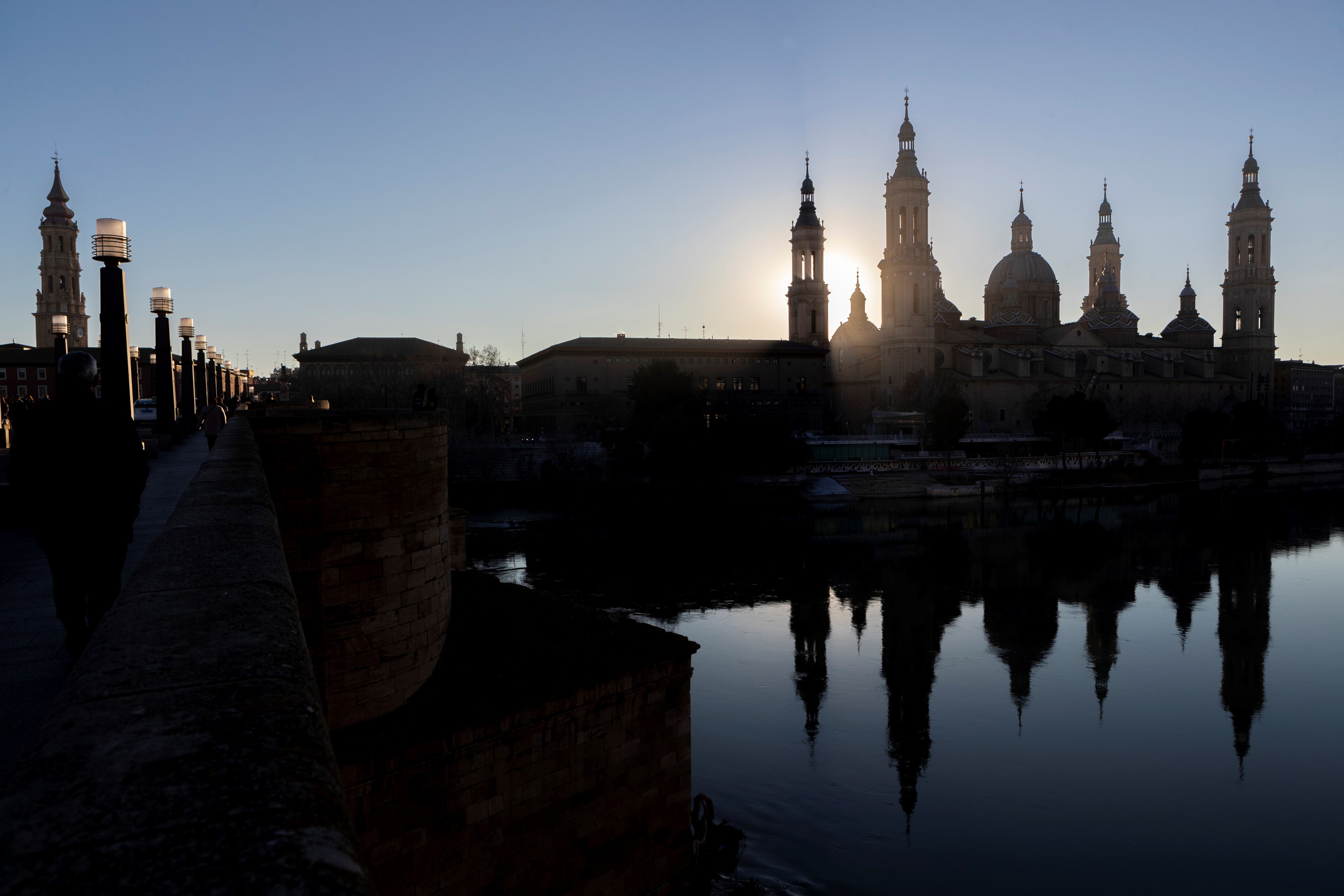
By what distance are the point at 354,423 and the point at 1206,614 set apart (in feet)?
84.0

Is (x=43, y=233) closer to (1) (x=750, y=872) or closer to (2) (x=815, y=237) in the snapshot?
(2) (x=815, y=237)

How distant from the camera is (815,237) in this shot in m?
72.8

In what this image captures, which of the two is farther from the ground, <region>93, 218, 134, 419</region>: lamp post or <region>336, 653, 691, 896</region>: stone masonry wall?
<region>93, 218, 134, 419</region>: lamp post

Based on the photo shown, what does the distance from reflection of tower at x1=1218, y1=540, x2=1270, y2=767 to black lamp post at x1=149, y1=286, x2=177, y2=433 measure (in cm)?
2038

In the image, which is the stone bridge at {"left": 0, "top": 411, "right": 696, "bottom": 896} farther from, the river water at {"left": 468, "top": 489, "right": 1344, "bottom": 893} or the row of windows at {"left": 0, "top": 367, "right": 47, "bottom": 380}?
the row of windows at {"left": 0, "top": 367, "right": 47, "bottom": 380}

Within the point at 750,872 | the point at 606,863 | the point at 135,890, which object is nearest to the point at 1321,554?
the point at 750,872

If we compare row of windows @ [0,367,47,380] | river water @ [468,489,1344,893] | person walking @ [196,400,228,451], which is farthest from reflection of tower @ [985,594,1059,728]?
row of windows @ [0,367,47,380]

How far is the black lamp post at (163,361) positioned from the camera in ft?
53.4

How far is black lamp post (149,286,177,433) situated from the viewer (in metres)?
16.3

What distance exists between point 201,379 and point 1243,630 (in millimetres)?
30907

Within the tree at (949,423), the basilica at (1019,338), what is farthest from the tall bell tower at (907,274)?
the tree at (949,423)

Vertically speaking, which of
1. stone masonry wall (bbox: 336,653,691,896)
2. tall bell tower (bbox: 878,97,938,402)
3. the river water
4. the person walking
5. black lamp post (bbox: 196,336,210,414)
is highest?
tall bell tower (bbox: 878,97,938,402)

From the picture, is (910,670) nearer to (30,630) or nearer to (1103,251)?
(30,630)

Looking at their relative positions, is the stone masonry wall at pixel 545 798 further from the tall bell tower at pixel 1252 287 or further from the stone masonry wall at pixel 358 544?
the tall bell tower at pixel 1252 287
